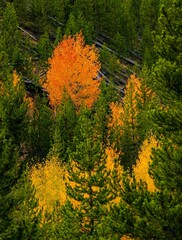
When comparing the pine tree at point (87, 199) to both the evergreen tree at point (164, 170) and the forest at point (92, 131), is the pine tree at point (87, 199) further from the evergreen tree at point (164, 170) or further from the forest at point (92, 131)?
the evergreen tree at point (164, 170)

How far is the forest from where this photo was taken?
11992 mm

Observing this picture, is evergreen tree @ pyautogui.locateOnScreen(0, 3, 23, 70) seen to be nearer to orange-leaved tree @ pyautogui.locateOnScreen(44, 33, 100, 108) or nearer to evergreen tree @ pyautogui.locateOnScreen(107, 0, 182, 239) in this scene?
orange-leaved tree @ pyautogui.locateOnScreen(44, 33, 100, 108)

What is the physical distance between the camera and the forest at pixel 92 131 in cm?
1199

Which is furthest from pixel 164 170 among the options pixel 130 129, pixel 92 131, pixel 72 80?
pixel 72 80

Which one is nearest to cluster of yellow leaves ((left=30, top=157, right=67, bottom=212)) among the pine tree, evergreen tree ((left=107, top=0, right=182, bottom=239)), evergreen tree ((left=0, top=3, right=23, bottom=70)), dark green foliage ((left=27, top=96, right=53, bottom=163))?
the pine tree

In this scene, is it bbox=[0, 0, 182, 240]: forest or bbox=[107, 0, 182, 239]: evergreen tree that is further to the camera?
bbox=[0, 0, 182, 240]: forest

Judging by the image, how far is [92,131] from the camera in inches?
927

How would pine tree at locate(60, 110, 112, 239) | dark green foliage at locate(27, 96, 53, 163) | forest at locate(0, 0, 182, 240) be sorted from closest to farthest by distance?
forest at locate(0, 0, 182, 240), pine tree at locate(60, 110, 112, 239), dark green foliage at locate(27, 96, 53, 163)

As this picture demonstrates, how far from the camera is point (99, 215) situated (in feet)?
69.1

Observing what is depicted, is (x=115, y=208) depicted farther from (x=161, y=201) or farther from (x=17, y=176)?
(x=17, y=176)

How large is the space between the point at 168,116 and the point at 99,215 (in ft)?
35.2

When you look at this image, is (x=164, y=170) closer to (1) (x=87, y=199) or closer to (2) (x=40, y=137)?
(1) (x=87, y=199)

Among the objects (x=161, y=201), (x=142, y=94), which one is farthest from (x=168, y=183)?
(x=142, y=94)

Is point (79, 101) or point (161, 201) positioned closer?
point (161, 201)
